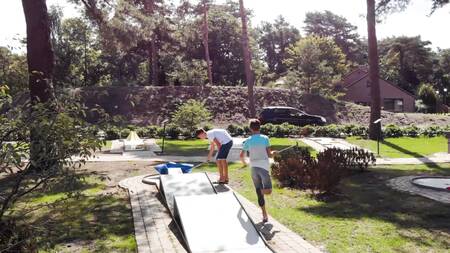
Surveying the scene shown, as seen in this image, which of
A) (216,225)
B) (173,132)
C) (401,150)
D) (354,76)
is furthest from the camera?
(354,76)

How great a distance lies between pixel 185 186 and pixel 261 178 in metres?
2.26

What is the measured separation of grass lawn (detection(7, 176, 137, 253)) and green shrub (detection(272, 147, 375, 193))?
14.0 ft

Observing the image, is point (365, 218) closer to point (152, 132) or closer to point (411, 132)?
point (152, 132)

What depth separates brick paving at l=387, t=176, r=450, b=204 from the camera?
10.2 meters

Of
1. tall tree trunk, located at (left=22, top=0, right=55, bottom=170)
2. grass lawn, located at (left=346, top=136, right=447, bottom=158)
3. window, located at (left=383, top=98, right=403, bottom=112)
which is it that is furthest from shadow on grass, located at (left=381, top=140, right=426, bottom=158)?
window, located at (left=383, top=98, right=403, bottom=112)

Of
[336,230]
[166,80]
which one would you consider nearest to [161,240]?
[336,230]

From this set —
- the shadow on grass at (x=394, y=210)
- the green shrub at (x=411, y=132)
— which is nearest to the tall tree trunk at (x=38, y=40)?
the shadow on grass at (x=394, y=210)

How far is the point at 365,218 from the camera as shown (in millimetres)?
8477

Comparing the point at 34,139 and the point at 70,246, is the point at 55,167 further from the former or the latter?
the point at 70,246

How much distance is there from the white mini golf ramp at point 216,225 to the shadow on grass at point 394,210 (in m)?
2.13

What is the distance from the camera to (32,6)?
14320 millimetres

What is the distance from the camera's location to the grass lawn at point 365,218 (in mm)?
6969

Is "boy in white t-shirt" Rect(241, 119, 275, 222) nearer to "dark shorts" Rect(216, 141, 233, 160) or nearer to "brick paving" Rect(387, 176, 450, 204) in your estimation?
"dark shorts" Rect(216, 141, 233, 160)

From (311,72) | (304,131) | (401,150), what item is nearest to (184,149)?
(304,131)
